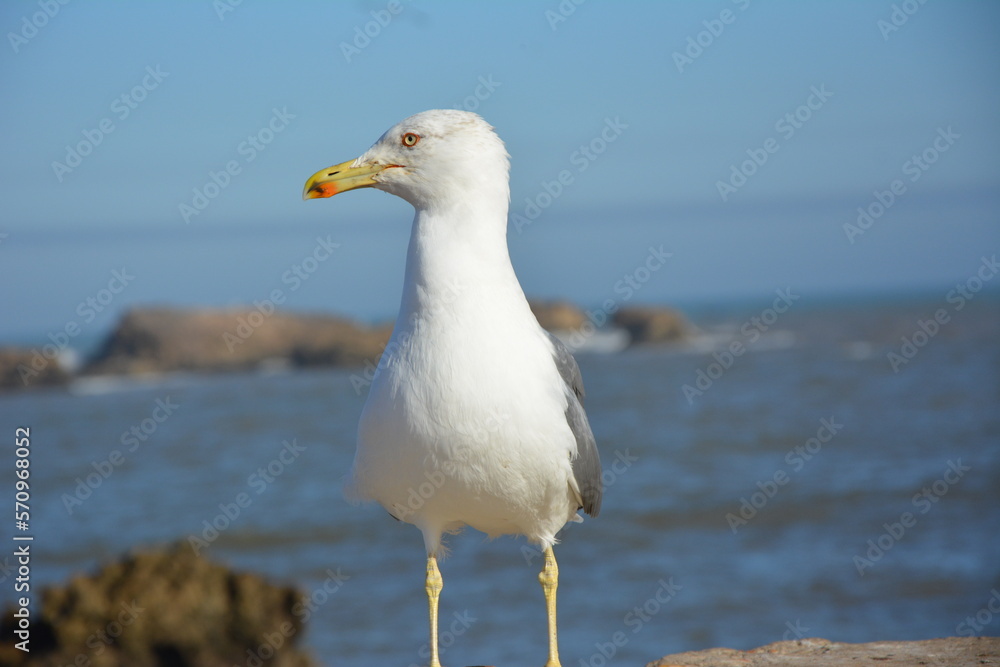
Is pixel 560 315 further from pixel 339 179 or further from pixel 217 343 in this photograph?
pixel 339 179

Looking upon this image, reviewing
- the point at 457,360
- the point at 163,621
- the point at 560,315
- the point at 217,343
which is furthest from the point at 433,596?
the point at 217,343

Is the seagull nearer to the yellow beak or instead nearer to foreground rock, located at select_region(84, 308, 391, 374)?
the yellow beak

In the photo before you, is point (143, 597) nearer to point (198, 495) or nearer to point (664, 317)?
point (198, 495)

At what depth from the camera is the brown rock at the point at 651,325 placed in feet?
206

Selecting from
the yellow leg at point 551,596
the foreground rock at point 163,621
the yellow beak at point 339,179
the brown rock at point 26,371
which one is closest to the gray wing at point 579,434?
the yellow leg at point 551,596

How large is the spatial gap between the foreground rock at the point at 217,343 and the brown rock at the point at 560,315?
8.56 meters

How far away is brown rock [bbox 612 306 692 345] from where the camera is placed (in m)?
62.7

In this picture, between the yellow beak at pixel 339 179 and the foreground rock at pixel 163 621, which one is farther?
the foreground rock at pixel 163 621

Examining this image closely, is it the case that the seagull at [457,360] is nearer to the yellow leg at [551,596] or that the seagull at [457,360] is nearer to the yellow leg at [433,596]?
the yellow leg at [433,596]

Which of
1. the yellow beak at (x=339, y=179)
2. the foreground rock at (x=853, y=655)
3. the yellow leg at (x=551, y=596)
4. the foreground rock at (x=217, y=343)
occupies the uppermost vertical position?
the foreground rock at (x=217, y=343)

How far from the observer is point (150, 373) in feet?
181

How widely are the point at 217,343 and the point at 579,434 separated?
176 ft

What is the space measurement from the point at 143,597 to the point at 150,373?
49.2 metres

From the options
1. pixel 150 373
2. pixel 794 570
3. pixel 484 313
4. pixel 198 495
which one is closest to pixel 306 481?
pixel 198 495
